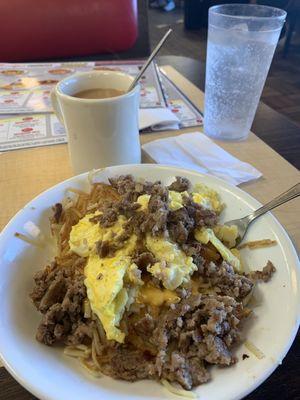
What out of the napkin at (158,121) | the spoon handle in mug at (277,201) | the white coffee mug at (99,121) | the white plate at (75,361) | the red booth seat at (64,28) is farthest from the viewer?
the red booth seat at (64,28)

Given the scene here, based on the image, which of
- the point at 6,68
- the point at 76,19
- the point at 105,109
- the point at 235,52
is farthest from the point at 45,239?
the point at 76,19

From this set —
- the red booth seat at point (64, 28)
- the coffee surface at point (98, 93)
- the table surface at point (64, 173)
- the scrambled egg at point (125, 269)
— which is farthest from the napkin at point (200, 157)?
the red booth seat at point (64, 28)

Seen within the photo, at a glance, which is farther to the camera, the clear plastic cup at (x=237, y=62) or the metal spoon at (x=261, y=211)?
the clear plastic cup at (x=237, y=62)

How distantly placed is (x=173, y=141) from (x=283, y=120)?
0.47 meters

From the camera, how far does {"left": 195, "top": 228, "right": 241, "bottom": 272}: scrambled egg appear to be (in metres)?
0.66

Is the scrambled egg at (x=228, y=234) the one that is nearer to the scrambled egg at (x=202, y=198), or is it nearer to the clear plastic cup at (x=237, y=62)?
the scrambled egg at (x=202, y=198)

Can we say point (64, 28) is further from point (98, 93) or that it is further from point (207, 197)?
point (207, 197)

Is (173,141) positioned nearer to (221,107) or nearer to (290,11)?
(221,107)

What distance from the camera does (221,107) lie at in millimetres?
1182

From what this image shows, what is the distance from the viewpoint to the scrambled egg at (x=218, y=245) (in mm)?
665

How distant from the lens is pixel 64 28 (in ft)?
7.19

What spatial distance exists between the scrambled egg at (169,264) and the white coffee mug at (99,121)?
13.8 inches

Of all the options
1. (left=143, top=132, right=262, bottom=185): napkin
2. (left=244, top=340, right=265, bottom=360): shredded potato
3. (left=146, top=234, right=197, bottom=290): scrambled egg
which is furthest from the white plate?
(left=143, top=132, right=262, bottom=185): napkin

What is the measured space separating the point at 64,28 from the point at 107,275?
6.63 ft
